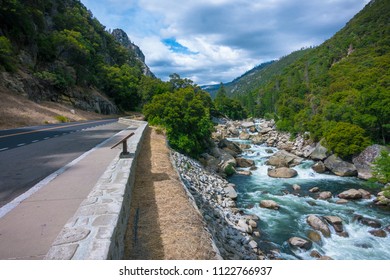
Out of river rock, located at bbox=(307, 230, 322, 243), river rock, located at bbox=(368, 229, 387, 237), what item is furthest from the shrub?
river rock, located at bbox=(307, 230, 322, 243)

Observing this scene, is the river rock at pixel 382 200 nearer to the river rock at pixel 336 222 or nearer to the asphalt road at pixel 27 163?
the river rock at pixel 336 222

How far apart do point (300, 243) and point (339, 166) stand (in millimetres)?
16485

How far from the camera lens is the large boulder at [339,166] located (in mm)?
23078

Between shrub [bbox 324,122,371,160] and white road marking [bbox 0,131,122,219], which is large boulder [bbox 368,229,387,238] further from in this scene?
white road marking [bbox 0,131,122,219]

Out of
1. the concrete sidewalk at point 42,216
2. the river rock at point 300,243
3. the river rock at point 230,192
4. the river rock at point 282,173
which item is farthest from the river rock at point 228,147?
the concrete sidewalk at point 42,216

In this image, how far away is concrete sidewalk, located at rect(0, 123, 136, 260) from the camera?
3.33 metres

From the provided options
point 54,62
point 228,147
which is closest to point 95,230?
point 228,147

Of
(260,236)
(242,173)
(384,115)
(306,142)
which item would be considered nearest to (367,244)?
(260,236)

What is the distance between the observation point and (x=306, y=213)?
15195 millimetres

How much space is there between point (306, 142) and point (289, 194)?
71.5 ft

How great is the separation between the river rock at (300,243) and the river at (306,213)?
208 millimetres

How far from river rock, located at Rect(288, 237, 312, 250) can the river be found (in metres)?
0.21

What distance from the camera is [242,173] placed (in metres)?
24.3
